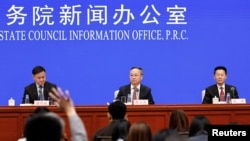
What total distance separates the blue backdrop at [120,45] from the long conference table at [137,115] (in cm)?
197

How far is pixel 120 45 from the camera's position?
8.62 metres

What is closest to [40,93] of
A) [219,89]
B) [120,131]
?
[219,89]

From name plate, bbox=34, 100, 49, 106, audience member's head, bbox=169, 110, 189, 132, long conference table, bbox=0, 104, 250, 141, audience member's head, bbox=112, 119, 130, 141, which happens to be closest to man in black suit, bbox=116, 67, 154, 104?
long conference table, bbox=0, 104, 250, 141

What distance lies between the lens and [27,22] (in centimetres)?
848

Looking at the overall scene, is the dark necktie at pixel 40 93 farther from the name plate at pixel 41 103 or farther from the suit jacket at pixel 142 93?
the suit jacket at pixel 142 93

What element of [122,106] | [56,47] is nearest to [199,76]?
[56,47]

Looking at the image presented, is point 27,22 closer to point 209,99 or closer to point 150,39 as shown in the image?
point 150,39

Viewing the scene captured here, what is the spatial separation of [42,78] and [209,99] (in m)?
2.11

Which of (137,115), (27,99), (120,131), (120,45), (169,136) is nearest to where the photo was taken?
(169,136)

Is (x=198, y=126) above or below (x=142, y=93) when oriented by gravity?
below

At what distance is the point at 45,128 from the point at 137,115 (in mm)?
4673

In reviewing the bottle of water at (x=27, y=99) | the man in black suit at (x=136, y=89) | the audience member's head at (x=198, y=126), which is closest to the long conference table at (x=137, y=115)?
the bottle of water at (x=27, y=99)

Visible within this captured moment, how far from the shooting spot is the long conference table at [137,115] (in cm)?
656

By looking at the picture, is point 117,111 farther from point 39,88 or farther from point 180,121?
point 39,88
